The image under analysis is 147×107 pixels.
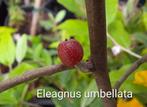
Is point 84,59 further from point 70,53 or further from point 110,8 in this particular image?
point 70,53

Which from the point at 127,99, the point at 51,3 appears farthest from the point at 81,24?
the point at 51,3

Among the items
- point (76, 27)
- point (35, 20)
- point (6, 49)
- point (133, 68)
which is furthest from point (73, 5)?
point (35, 20)

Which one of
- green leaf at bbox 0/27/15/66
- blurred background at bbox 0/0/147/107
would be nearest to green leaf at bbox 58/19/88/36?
blurred background at bbox 0/0/147/107

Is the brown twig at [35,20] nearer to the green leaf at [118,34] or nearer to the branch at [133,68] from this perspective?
the green leaf at [118,34]

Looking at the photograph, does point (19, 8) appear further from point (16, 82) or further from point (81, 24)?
point (16, 82)

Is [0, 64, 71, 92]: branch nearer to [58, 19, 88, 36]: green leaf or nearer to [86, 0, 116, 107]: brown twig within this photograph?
[86, 0, 116, 107]: brown twig

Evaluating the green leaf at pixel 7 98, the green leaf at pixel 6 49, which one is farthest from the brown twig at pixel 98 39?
the green leaf at pixel 6 49
